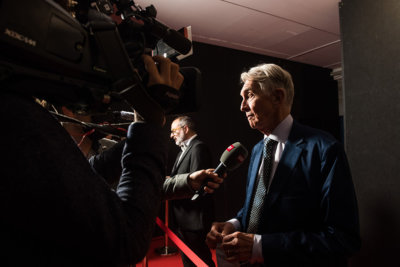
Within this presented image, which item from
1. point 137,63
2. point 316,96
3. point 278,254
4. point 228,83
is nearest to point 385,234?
point 278,254

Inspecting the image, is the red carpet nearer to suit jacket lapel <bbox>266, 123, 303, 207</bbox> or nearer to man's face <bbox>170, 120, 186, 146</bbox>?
man's face <bbox>170, 120, 186, 146</bbox>

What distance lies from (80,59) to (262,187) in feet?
3.26

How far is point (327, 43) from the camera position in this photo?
392 cm

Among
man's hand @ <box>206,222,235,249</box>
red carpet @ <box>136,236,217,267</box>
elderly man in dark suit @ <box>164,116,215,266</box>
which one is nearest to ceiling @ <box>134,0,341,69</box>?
elderly man in dark suit @ <box>164,116,215,266</box>

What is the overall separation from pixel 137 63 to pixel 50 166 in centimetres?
31

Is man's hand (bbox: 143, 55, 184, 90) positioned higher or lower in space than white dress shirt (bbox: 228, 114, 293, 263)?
higher

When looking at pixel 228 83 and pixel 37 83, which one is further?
pixel 228 83

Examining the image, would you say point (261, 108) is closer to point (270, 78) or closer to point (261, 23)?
point (270, 78)

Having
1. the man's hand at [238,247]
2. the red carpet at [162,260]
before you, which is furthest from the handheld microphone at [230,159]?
the red carpet at [162,260]

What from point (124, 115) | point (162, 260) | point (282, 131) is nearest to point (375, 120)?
point (282, 131)

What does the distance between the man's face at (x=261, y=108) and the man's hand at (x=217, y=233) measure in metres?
0.52

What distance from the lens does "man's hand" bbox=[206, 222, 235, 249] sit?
4.01 ft

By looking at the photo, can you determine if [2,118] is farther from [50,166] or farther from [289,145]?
[289,145]

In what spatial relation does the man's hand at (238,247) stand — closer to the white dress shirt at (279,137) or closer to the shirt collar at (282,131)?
the white dress shirt at (279,137)
